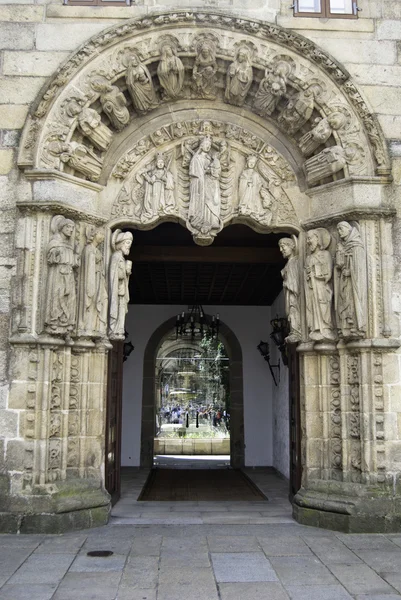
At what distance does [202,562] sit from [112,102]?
4.29m

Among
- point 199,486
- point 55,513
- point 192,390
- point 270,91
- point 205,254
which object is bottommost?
point 199,486

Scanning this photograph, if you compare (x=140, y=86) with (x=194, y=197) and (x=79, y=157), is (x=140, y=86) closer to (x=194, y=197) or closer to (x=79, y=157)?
(x=79, y=157)

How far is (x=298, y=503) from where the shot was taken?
219 inches

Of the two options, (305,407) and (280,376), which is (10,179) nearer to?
(305,407)

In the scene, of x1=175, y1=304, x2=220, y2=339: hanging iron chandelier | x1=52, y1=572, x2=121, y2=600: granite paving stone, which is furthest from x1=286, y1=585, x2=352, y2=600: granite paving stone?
x1=175, y1=304, x2=220, y2=339: hanging iron chandelier

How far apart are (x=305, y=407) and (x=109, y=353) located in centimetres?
211

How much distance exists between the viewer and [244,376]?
37.7 ft

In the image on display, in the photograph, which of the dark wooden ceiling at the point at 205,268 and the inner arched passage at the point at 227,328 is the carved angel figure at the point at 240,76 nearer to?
the dark wooden ceiling at the point at 205,268

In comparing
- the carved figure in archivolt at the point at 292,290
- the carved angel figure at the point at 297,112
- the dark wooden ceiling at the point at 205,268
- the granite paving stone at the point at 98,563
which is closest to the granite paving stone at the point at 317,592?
the granite paving stone at the point at 98,563

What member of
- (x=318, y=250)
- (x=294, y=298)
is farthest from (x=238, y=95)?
(x=294, y=298)

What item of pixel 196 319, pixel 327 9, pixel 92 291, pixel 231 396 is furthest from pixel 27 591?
pixel 196 319

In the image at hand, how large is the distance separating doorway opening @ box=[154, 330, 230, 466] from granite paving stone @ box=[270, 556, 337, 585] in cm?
1186

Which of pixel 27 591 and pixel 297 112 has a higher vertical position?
pixel 297 112

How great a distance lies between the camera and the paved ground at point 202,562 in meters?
3.67
